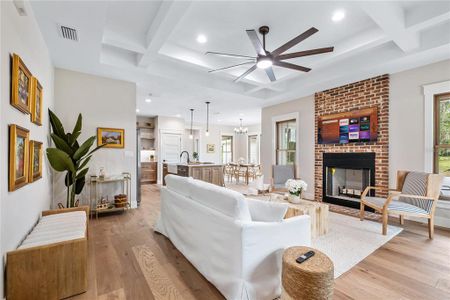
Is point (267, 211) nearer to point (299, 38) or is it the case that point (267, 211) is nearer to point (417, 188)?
point (299, 38)

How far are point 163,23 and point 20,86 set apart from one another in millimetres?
1626

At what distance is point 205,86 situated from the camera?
4633 mm

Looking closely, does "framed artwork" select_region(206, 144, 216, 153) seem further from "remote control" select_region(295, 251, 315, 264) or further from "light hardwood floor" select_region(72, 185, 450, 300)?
"remote control" select_region(295, 251, 315, 264)

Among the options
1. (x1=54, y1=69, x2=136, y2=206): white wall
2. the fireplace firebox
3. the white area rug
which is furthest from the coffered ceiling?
the white area rug

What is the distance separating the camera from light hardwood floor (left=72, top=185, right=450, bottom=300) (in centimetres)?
178

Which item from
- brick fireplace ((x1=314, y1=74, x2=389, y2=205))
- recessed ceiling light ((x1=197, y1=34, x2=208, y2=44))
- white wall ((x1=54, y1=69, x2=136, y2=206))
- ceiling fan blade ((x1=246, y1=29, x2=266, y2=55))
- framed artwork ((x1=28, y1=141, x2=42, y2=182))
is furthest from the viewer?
brick fireplace ((x1=314, y1=74, x2=389, y2=205))

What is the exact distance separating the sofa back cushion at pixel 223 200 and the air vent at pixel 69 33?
2532 millimetres

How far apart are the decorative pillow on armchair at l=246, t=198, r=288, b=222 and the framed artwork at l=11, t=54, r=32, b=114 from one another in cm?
221

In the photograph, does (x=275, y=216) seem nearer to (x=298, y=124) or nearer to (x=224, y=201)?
(x=224, y=201)

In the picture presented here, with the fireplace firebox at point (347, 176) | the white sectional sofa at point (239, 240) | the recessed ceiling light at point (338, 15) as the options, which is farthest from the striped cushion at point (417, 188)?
the recessed ceiling light at point (338, 15)

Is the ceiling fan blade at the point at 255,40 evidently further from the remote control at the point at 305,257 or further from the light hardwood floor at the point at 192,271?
the light hardwood floor at the point at 192,271

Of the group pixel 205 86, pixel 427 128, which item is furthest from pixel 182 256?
pixel 427 128

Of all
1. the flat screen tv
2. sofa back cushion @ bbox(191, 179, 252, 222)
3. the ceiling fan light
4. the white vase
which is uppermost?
the ceiling fan light

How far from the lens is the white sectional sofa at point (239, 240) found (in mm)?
1579
